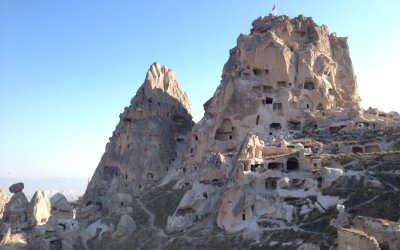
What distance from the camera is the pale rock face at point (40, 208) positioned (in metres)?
63.1

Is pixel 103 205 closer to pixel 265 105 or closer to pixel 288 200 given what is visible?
pixel 265 105

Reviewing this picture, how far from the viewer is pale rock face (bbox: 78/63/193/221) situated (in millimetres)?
71125

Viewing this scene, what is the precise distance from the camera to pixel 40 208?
6406cm

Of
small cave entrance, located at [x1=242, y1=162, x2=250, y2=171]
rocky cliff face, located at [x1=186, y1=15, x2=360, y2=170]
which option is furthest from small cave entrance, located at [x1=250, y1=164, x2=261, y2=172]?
rocky cliff face, located at [x1=186, y1=15, x2=360, y2=170]

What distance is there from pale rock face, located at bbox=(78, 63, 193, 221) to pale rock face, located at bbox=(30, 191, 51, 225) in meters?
4.99

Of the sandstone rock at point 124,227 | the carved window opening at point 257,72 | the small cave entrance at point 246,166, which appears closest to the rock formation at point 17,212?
the sandstone rock at point 124,227

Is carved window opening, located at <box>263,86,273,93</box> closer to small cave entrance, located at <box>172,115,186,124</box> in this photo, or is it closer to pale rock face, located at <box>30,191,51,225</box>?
small cave entrance, located at <box>172,115,186,124</box>

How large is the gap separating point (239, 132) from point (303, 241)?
104 feet

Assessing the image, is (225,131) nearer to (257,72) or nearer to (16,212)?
(257,72)

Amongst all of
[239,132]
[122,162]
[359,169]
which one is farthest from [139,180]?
[359,169]

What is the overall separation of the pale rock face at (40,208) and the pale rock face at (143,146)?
4987 millimetres

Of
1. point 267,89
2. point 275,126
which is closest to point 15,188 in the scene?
point 275,126

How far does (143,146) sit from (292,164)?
1190 inches

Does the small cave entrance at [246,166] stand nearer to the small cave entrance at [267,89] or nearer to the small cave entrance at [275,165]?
the small cave entrance at [275,165]
